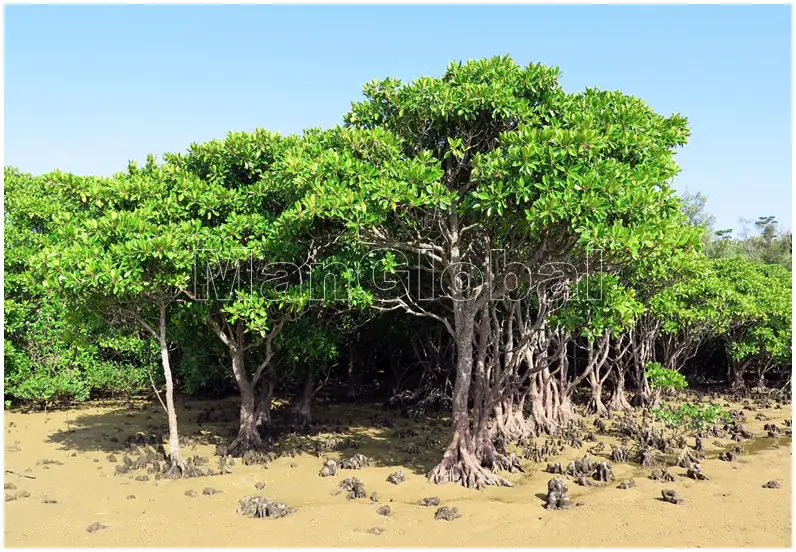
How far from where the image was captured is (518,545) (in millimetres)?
9648

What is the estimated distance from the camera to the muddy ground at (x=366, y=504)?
9812mm

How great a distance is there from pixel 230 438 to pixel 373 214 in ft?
28.4

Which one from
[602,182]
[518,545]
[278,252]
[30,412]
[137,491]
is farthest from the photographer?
[30,412]

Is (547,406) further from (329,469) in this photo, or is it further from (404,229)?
(404,229)

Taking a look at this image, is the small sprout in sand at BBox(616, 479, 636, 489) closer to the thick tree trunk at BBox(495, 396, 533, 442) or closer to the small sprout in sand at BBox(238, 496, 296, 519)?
the thick tree trunk at BBox(495, 396, 533, 442)

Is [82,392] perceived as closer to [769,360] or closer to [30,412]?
[30,412]

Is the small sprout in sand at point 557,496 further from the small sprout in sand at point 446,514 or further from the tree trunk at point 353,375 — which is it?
the tree trunk at point 353,375

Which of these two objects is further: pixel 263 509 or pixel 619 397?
pixel 619 397

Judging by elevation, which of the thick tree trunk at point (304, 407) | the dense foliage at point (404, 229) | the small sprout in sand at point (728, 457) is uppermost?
the dense foliage at point (404, 229)

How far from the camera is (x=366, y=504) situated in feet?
37.7

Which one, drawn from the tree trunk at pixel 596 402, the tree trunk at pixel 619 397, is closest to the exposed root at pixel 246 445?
the tree trunk at pixel 596 402

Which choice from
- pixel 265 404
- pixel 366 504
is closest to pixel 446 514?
pixel 366 504

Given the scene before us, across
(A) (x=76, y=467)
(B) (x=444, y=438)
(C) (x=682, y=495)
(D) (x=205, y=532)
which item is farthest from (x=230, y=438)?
(C) (x=682, y=495)

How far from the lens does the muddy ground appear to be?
32.2 ft
